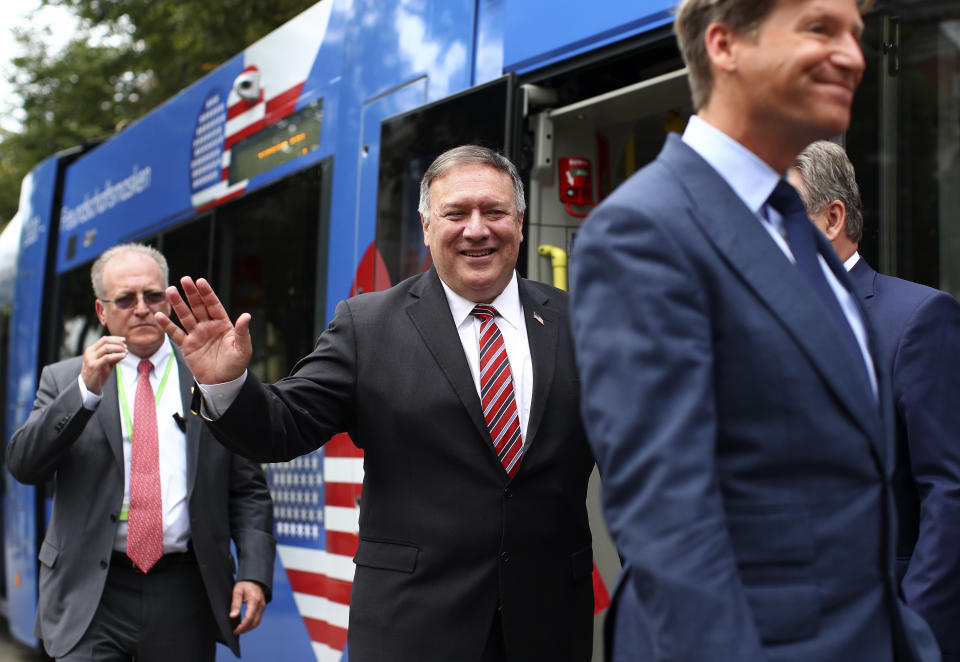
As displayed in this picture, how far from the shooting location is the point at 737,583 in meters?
1.45

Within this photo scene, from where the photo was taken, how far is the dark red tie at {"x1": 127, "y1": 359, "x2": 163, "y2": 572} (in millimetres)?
3717

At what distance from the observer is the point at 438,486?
108 inches

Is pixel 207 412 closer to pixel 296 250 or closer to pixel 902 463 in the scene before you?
pixel 902 463

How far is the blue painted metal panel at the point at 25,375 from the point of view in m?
8.23

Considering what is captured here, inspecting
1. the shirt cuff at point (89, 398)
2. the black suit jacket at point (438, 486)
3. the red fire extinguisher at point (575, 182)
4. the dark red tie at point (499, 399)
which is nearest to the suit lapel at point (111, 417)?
the shirt cuff at point (89, 398)

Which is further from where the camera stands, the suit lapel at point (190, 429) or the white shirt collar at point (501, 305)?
the suit lapel at point (190, 429)

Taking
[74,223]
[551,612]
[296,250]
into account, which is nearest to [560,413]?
[551,612]

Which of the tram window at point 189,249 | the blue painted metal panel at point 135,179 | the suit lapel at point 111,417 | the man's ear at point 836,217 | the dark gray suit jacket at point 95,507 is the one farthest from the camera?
the blue painted metal panel at point 135,179

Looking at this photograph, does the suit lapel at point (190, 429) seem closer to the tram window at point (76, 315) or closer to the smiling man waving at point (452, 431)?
the smiling man waving at point (452, 431)

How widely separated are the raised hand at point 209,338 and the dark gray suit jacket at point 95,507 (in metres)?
1.23

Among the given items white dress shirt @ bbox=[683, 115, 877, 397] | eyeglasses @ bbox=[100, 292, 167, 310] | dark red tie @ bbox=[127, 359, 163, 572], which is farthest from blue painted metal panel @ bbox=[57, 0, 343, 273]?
white dress shirt @ bbox=[683, 115, 877, 397]

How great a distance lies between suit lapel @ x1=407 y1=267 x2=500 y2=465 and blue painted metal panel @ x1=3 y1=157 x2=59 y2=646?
5.92 m

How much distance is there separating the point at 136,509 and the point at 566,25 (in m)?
2.05

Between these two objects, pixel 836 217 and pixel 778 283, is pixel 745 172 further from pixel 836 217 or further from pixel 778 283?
pixel 836 217
